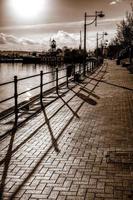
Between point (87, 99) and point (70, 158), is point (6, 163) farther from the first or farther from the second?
point (87, 99)

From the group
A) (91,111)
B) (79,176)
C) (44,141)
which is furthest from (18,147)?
(91,111)

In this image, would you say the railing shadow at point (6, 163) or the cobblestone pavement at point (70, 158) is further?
the railing shadow at point (6, 163)

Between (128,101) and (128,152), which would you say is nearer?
(128,152)

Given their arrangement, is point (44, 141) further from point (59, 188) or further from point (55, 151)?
point (59, 188)

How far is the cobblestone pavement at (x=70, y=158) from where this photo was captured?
565cm

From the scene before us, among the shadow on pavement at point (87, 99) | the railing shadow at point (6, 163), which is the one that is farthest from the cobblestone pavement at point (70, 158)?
the shadow on pavement at point (87, 99)

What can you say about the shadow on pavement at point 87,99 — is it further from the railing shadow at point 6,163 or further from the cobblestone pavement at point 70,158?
the railing shadow at point 6,163

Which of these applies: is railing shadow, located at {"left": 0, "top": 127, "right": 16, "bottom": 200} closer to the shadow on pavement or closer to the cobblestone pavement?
the cobblestone pavement

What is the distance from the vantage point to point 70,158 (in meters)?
7.32

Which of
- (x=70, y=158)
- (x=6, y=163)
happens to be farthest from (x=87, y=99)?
(x=6, y=163)

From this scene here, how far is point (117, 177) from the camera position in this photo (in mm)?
6164

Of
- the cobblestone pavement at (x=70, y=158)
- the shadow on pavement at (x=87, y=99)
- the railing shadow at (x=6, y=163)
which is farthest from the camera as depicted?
the shadow on pavement at (x=87, y=99)

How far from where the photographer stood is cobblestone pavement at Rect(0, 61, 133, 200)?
565cm

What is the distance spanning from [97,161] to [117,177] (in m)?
0.96
